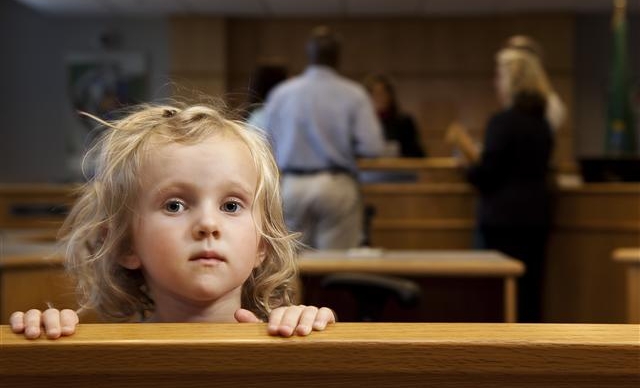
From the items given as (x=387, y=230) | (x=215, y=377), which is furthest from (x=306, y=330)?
(x=387, y=230)

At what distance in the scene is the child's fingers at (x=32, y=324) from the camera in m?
0.82

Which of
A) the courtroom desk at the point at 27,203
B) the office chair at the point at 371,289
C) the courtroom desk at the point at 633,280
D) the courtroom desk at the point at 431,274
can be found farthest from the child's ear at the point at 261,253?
the courtroom desk at the point at 27,203

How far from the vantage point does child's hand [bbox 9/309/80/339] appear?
823 mm

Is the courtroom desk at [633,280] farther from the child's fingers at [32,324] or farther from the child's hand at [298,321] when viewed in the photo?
the child's fingers at [32,324]

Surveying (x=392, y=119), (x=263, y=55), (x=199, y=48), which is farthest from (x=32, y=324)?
(x=263, y=55)

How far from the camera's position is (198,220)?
46.1 inches

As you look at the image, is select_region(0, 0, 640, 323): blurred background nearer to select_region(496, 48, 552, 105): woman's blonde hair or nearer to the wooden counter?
the wooden counter

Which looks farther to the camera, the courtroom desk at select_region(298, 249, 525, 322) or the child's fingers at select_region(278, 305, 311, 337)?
the courtroom desk at select_region(298, 249, 525, 322)

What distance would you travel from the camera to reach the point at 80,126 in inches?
428

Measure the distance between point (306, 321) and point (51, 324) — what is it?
227 mm

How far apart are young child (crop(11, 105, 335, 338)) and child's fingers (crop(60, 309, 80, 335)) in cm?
29

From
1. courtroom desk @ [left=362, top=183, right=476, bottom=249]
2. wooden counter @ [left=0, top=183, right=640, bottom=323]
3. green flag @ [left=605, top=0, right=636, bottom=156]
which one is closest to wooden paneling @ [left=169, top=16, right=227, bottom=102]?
courtroom desk @ [left=362, top=183, right=476, bottom=249]

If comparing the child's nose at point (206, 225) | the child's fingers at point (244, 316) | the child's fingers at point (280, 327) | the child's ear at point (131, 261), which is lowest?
the child's fingers at point (244, 316)

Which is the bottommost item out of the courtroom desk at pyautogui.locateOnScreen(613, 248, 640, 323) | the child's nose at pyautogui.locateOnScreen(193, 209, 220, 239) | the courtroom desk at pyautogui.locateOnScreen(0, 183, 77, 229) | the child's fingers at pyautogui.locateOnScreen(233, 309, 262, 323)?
the courtroom desk at pyautogui.locateOnScreen(0, 183, 77, 229)
